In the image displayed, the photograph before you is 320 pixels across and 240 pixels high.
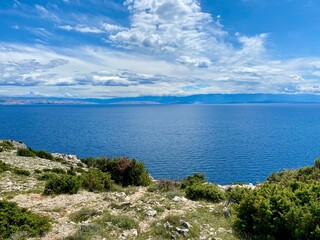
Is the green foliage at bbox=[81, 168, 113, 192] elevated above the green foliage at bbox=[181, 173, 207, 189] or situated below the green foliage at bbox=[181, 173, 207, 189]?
above

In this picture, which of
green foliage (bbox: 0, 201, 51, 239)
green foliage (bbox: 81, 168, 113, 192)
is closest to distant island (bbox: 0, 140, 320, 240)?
green foliage (bbox: 0, 201, 51, 239)

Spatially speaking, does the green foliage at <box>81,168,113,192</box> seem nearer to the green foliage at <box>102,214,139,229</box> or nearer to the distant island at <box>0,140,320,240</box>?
the distant island at <box>0,140,320,240</box>

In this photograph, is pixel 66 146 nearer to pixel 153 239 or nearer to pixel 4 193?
pixel 4 193

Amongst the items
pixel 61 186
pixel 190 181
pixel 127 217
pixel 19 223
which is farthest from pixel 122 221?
pixel 190 181

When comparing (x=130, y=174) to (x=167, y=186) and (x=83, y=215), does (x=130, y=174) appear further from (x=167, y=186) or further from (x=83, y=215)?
(x=83, y=215)

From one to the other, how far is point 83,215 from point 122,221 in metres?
2.83

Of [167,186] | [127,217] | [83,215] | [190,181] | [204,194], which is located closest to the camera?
[127,217]

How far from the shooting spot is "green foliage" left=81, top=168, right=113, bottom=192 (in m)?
25.2

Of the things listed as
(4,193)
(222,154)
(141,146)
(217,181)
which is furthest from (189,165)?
(4,193)

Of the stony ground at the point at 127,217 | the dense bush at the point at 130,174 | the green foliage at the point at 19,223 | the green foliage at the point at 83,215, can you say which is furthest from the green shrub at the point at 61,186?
the dense bush at the point at 130,174

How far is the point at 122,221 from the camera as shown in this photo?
14180 mm

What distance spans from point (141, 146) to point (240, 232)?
8621 centimetres

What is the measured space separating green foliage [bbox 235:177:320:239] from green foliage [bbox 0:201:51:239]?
32.6 feet

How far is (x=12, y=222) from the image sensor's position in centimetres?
1288
